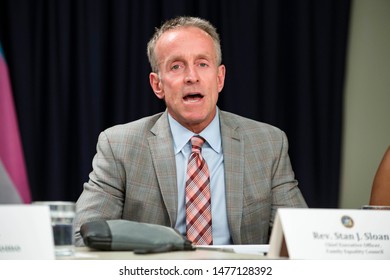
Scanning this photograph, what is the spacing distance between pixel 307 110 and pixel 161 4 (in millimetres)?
1014

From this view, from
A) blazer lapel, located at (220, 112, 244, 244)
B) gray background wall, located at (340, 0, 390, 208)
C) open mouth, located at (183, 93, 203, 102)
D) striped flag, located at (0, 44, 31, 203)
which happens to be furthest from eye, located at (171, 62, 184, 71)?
gray background wall, located at (340, 0, 390, 208)

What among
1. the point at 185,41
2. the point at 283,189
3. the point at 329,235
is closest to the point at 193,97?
the point at 185,41

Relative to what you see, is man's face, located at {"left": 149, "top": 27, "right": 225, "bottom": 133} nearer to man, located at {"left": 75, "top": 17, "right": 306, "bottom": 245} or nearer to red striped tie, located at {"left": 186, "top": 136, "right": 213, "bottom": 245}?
man, located at {"left": 75, "top": 17, "right": 306, "bottom": 245}

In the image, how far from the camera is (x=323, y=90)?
3938mm

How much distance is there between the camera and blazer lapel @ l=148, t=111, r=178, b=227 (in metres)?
2.26

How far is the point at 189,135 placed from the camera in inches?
95.6

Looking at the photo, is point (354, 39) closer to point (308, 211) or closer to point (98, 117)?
point (98, 117)

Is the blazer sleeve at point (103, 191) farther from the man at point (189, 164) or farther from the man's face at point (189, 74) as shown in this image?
the man's face at point (189, 74)

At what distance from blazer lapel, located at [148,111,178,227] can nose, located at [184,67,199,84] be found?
19 centimetres

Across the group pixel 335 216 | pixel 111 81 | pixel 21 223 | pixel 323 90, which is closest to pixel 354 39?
pixel 323 90

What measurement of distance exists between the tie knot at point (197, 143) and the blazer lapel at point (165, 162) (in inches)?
3.0

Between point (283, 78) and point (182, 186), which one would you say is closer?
point (182, 186)

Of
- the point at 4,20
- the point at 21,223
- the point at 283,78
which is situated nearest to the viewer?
the point at 21,223

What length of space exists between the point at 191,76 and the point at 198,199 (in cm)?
43
